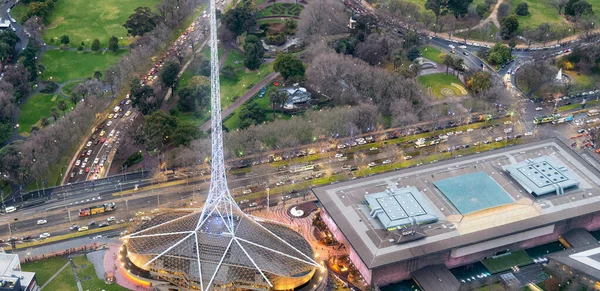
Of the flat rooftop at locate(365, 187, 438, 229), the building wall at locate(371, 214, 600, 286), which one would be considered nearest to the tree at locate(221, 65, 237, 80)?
the flat rooftop at locate(365, 187, 438, 229)

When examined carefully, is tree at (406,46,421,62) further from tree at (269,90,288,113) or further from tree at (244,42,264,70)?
tree at (269,90,288,113)

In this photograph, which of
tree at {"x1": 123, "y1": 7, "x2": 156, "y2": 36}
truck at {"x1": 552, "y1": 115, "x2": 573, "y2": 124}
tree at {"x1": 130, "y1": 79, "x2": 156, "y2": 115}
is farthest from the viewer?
tree at {"x1": 123, "y1": 7, "x2": 156, "y2": 36}

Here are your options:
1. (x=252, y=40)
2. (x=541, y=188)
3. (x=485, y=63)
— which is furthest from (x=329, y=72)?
(x=541, y=188)

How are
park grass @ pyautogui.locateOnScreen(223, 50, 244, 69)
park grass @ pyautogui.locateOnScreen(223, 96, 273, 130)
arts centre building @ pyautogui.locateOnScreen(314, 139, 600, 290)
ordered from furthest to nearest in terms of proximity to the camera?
park grass @ pyautogui.locateOnScreen(223, 50, 244, 69) → park grass @ pyautogui.locateOnScreen(223, 96, 273, 130) → arts centre building @ pyautogui.locateOnScreen(314, 139, 600, 290)

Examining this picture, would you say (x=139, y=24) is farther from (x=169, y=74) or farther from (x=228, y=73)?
(x=169, y=74)

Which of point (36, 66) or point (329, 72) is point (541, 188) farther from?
point (36, 66)

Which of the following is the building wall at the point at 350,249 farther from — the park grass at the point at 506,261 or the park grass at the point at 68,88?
the park grass at the point at 68,88

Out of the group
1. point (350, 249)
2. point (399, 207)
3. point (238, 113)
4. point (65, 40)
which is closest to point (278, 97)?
point (238, 113)
